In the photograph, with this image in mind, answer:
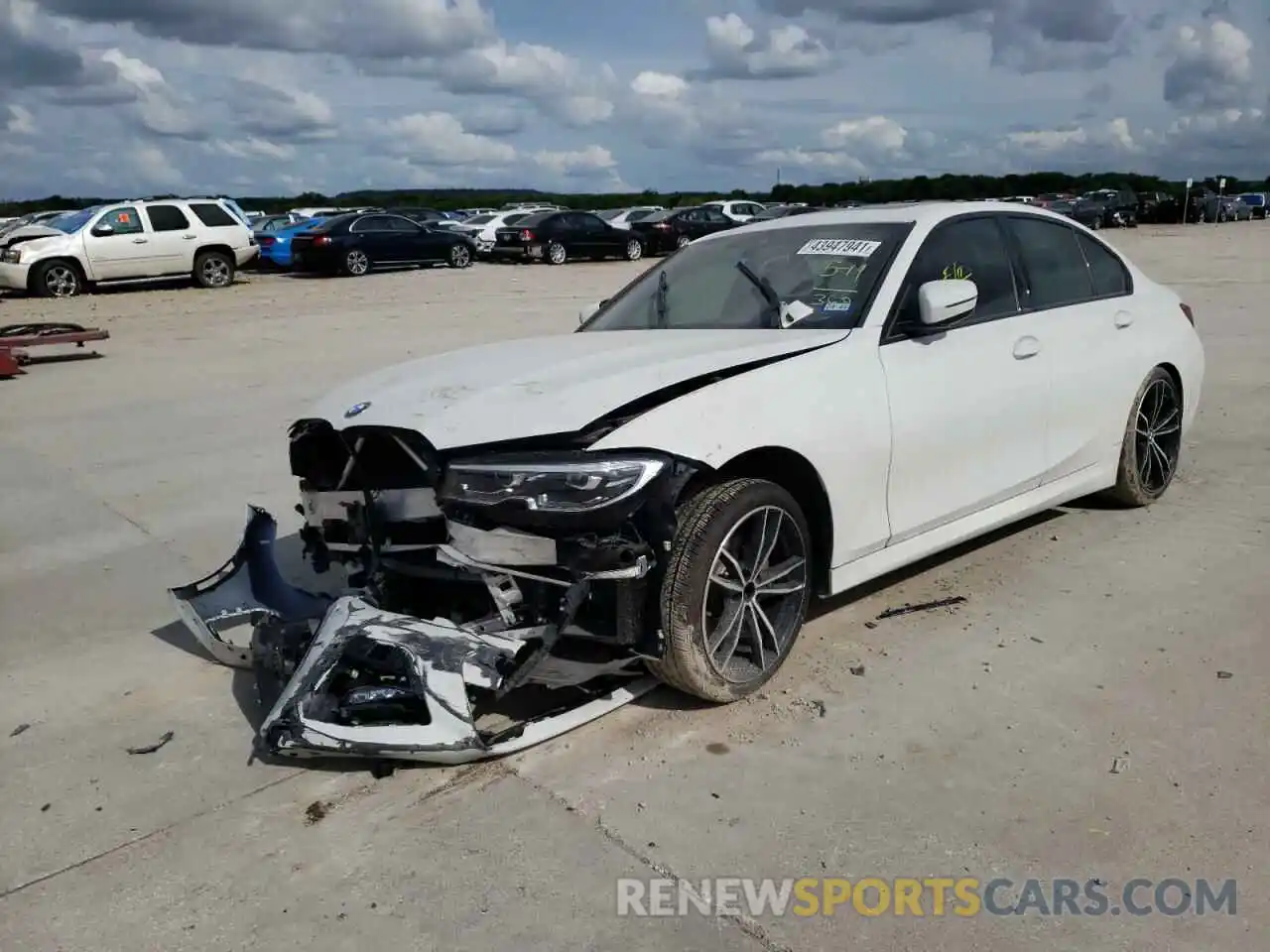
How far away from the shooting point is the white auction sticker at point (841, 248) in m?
4.53

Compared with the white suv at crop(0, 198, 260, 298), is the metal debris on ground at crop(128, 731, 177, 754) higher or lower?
lower

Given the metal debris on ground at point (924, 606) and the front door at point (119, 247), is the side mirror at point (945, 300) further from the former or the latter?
the front door at point (119, 247)

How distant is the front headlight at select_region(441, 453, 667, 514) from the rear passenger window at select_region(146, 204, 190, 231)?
21221 millimetres

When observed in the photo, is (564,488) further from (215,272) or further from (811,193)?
(811,193)

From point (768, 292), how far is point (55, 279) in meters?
20.3

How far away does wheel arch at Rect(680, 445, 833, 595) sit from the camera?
374 centimetres

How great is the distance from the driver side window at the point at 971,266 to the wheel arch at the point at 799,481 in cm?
81

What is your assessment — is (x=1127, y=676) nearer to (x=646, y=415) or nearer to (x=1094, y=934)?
(x=1094, y=934)

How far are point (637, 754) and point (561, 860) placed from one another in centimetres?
59

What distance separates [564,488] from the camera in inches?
133

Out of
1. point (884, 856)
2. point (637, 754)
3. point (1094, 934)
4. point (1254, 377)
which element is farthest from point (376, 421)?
point (1254, 377)

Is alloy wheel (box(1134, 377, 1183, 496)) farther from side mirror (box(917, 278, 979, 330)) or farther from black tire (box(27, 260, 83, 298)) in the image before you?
black tire (box(27, 260, 83, 298))

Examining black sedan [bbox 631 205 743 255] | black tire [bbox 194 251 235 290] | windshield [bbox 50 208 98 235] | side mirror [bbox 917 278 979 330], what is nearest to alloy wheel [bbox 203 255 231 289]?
black tire [bbox 194 251 235 290]

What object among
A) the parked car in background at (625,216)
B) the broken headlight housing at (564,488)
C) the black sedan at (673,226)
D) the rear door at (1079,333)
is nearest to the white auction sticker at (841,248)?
the rear door at (1079,333)
